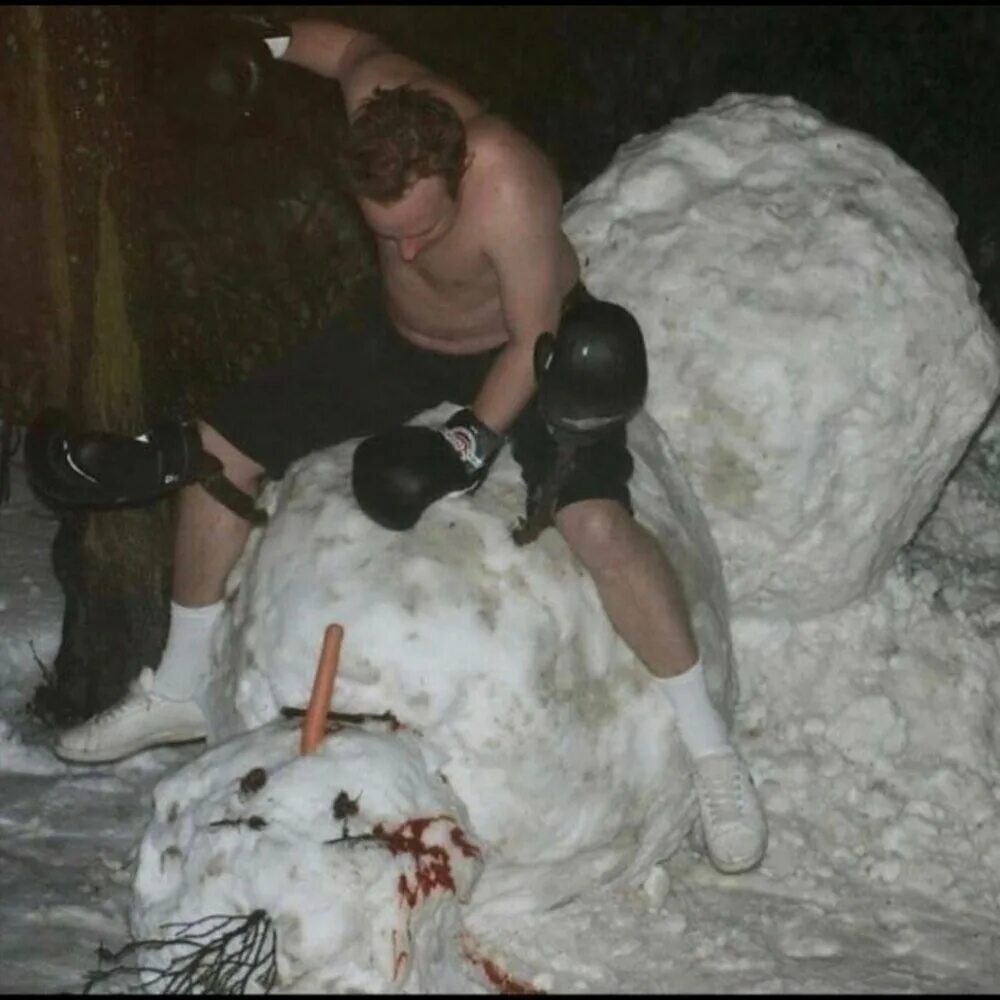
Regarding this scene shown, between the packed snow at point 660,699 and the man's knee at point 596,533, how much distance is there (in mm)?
63

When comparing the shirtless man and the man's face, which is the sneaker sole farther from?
the man's face

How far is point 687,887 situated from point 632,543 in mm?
1170

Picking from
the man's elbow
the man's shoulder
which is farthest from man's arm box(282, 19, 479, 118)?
the man's shoulder

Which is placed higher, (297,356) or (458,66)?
(297,356)

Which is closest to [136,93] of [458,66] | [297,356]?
[297,356]

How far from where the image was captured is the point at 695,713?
508 centimetres

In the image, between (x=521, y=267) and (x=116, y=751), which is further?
(x=116, y=751)

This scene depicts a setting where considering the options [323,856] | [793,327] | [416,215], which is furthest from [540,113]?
[323,856]

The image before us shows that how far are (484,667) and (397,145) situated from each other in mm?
1322

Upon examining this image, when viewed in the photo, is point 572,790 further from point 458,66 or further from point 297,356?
point 458,66

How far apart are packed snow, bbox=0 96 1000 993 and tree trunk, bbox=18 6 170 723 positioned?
385 millimetres

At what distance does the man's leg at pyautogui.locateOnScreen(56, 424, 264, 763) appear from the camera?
5.20 meters

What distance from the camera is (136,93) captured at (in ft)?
18.8

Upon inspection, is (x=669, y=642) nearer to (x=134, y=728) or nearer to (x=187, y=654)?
(x=187, y=654)
